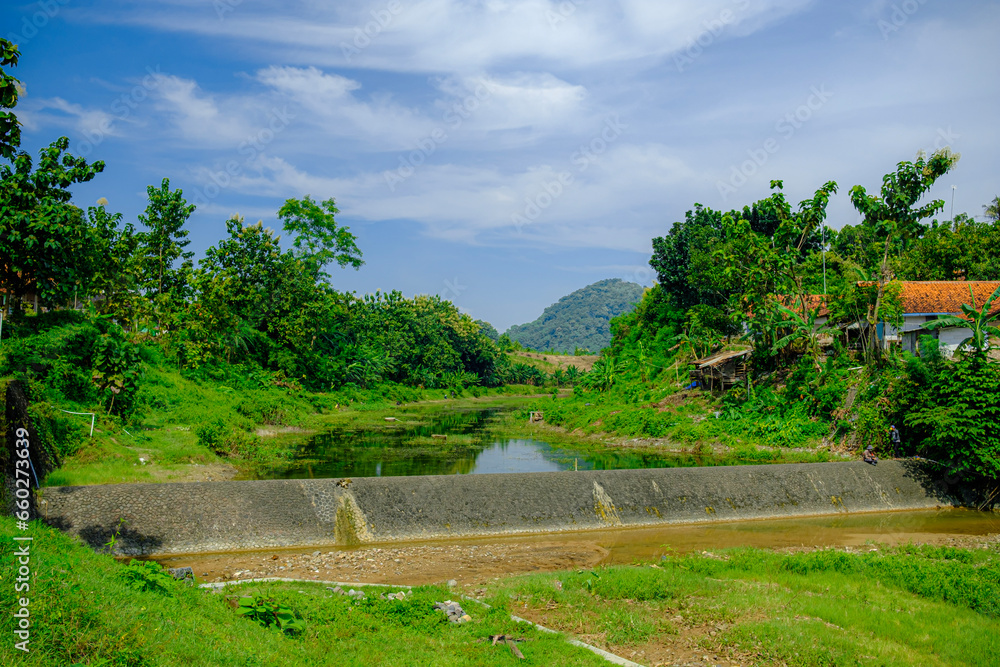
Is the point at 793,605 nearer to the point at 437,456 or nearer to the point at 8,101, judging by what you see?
the point at 8,101

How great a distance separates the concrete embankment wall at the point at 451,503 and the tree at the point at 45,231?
11.9 feet

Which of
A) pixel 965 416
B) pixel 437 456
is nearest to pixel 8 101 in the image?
pixel 437 456

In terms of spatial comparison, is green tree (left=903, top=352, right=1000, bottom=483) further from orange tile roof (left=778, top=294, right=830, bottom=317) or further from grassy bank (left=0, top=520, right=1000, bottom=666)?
orange tile roof (left=778, top=294, right=830, bottom=317)

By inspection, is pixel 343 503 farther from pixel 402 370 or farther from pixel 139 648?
pixel 402 370

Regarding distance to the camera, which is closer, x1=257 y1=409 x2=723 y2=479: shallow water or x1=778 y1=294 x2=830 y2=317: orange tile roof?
x1=257 y1=409 x2=723 y2=479: shallow water

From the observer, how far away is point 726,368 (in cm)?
→ 2758

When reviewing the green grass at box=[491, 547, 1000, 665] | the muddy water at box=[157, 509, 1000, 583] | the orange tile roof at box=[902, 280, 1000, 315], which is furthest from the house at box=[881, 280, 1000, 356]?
the green grass at box=[491, 547, 1000, 665]

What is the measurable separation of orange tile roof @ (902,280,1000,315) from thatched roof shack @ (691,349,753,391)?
6626mm

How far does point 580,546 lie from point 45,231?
12041 millimetres

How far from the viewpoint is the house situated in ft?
81.9

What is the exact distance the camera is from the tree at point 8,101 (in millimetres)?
6191

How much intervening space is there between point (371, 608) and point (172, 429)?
45.1ft

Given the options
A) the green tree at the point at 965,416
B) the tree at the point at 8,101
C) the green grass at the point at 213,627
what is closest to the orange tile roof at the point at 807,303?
the green tree at the point at 965,416

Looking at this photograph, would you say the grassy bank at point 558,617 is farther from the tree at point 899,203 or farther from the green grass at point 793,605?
the tree at point 899,203
